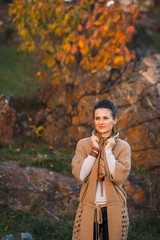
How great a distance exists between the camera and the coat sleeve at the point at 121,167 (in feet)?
8.13

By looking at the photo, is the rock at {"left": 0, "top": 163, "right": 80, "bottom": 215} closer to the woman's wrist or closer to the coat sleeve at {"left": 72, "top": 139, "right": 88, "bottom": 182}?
the coat sleeve at {"left": 72, "top": 139, "right": 88, "bottom": 182}

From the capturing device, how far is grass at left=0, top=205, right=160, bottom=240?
11.5 feet

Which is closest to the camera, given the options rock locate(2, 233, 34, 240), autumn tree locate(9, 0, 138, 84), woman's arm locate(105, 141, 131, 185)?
woman's arm locate(105, 141, 131, 185)

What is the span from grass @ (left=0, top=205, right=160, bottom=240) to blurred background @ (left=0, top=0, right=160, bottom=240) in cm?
1

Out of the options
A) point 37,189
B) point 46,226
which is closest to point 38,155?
point 37,189

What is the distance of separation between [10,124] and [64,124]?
3.37 ft

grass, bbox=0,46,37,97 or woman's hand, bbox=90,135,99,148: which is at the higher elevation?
grass, bbox=0,46,37,97

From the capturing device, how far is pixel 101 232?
2.58 metres

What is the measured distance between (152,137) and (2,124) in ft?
9.06

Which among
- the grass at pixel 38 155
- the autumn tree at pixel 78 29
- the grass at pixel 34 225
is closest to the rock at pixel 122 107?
the grass at pixel 38 155

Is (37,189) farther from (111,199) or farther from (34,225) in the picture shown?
(111,199)

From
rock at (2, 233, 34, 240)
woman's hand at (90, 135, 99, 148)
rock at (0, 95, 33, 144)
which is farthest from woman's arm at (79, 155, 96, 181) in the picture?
rock at (0, 95, 33, 144)

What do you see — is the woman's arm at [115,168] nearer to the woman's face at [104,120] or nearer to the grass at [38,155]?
the woman's face at [104,120]

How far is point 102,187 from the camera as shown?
2.57 m
